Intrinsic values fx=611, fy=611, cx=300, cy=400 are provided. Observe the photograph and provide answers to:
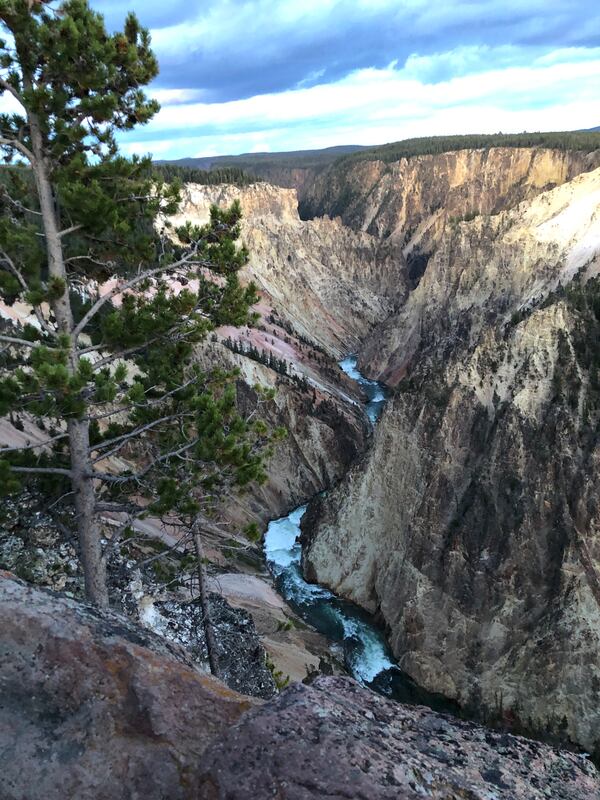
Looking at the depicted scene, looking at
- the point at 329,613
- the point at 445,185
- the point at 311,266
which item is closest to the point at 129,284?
the point at 329,613

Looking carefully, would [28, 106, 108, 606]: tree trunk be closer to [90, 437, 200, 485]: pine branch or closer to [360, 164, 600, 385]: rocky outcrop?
[90, 437, 200, 485]: pine branch

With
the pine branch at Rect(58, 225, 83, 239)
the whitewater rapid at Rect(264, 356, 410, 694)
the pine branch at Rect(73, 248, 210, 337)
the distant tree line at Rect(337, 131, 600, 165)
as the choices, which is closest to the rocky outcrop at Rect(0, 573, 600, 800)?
the pine branch at Rect(73, 248, 210, 337)

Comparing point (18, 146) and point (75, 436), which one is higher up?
point (18, 146)

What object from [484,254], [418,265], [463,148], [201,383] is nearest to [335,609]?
[201,383]

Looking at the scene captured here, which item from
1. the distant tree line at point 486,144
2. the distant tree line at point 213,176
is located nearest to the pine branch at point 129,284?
the distant tree line at point 213,176

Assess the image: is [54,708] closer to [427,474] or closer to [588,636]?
[588,636]

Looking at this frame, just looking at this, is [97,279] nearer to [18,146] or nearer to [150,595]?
[18,146]
